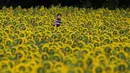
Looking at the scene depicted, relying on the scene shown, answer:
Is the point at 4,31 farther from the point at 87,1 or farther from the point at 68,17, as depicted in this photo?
the point at 87,1

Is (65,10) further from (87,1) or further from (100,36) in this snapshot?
(100,36)

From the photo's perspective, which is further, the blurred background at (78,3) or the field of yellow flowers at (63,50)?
the blurred background at (78,3)

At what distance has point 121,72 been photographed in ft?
29.0

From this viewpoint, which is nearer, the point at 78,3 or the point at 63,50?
the point at 63,50

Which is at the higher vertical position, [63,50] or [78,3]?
[78,3]

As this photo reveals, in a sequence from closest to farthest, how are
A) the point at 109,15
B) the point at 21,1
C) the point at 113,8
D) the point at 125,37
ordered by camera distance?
1. the point at 125,37
2. the point at 109,15
3. the point at 113,8
4. the point at 21,1

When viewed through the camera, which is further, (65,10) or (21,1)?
(21,1)

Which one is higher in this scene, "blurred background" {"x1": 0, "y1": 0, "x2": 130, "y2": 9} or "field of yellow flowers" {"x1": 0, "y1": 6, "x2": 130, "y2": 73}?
"blurred background" {"x1": 0, "y1": 0, "x2": 130, "y2": 9}

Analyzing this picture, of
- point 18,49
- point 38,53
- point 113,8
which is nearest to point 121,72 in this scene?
point 38,53

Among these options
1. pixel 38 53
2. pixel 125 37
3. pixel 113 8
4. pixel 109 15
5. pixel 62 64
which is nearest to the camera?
pixel 62 64

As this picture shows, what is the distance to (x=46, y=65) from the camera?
886 centimetres

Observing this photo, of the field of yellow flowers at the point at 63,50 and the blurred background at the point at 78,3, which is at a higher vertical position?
the blurred background at the point at 78,3

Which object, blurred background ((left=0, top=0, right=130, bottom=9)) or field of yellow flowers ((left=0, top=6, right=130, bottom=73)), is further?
blurred background ((left=0, top=0, right=130, bottom=9))

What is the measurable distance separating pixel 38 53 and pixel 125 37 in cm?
398
